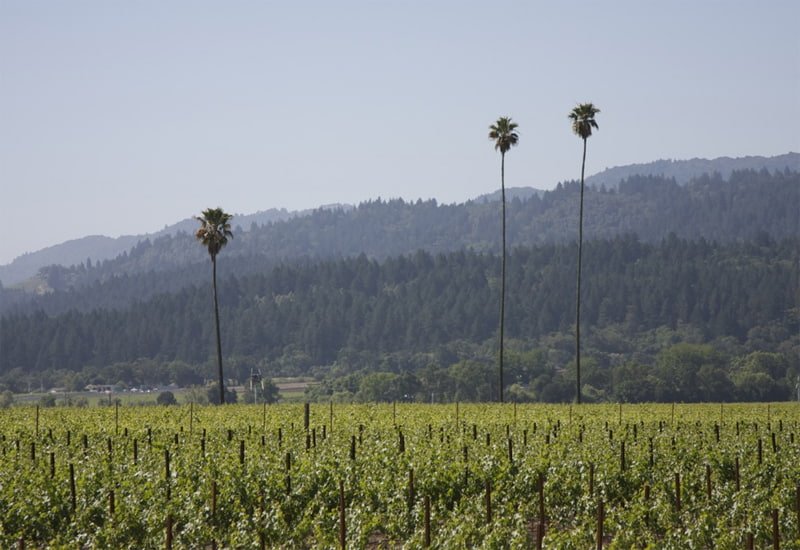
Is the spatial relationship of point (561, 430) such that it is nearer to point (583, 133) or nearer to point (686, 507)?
point (686, 507)

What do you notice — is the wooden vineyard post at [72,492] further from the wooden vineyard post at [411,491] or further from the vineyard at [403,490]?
the wooden vineyard post at [411,491]

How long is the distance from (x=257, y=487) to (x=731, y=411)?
39233 mm

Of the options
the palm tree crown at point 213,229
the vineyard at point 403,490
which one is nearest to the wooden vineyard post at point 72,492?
the vineyard at point 403,490

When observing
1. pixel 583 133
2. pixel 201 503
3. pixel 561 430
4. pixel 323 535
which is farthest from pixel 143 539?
pixel 583 133

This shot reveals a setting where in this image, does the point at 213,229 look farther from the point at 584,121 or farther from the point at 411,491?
the point at 411,491

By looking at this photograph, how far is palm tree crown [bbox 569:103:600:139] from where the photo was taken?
8069 centimetres

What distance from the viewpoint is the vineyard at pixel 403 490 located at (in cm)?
2725

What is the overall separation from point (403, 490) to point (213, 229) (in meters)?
48.6

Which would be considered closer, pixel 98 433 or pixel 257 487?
pixel 257 487

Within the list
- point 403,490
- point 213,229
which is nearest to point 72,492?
point 403,490

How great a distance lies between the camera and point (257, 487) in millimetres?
31938

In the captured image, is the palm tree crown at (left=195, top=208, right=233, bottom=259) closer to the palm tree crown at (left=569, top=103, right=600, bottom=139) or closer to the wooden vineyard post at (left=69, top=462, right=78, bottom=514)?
the palm tree crown at (left=569, top=103, right=600, bottom=139)

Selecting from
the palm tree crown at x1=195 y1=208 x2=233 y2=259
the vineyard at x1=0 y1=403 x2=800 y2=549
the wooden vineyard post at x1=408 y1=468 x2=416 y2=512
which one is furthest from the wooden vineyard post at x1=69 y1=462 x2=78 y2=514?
the palm tree crown at x1=195 y1=208 x2=233 y2=259

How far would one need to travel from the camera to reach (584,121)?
8075cm
